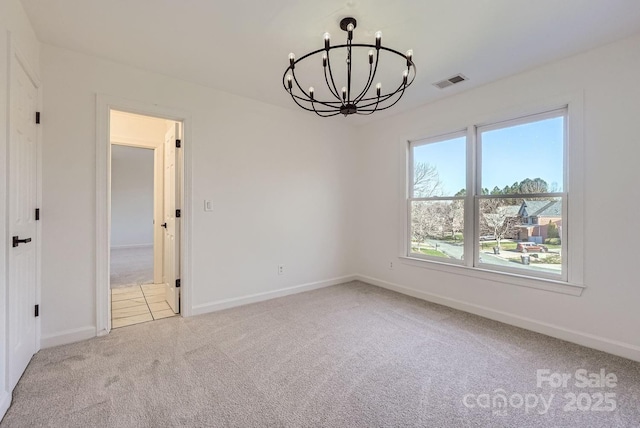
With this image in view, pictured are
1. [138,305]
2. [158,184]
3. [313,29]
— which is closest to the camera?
[313,29]

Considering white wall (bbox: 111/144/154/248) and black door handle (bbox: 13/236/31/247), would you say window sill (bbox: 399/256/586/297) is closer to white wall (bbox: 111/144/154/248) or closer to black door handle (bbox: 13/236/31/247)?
black door handle (bbox: 13/236/31/247)

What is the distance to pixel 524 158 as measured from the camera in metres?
3.00

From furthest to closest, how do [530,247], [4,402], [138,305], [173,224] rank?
[138,305] < [173,224] < [530,247] < [4,402]

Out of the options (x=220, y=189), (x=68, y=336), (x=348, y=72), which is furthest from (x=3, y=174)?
(x=348, y=72)

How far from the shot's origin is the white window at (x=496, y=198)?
2.79 meters

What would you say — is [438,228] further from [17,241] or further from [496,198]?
[17,241]

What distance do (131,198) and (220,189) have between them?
733cm

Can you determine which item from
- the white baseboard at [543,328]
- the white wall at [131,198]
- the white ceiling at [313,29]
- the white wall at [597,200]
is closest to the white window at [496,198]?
the white wall at [597,200]

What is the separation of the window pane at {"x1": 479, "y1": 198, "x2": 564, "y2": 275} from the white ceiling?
138 centimetres

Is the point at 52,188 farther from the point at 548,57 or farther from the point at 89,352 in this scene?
the point at 548,57

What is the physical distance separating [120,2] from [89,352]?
268 centimetres

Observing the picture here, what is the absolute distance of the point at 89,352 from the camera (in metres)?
2.37

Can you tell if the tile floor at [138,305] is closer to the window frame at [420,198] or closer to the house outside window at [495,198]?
the window frame at [420,198]

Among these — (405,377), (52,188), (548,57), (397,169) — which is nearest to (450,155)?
(397,169)
